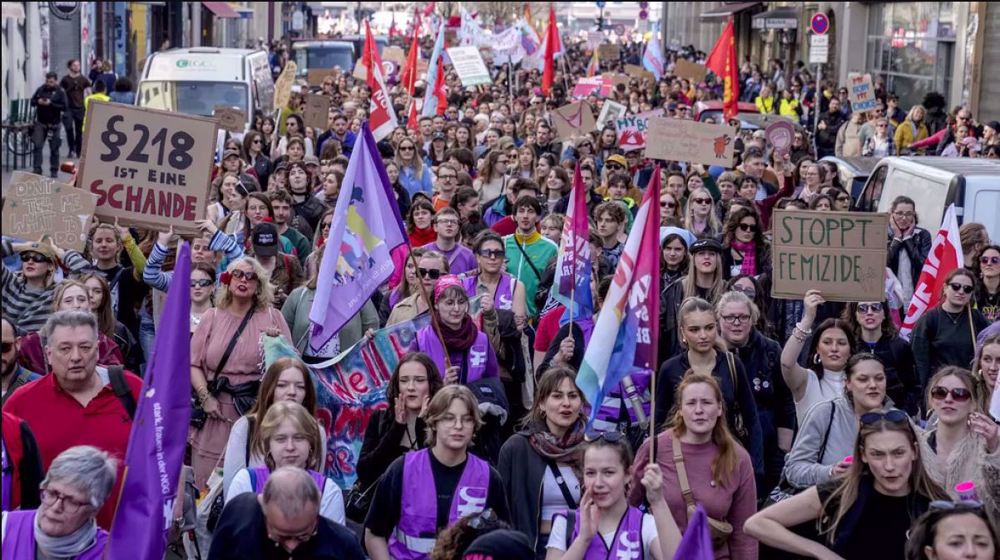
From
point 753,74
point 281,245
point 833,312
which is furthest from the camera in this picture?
point 753,74

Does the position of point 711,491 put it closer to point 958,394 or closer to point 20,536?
point 958,394

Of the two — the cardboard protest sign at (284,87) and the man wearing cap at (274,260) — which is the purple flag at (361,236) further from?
the cardboard protest sign at (284,87)

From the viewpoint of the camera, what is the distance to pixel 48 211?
8836 mm

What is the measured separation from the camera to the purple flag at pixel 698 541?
4.89 meters

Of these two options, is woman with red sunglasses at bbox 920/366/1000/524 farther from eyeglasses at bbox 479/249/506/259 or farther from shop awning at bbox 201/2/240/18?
shop awning at bbox 201/2/240/18

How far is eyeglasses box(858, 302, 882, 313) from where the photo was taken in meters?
8.45

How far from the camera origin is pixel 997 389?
6.90 metres

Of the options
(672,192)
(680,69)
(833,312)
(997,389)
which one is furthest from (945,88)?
(997,389)

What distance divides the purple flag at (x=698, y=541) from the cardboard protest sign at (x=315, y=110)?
16265mm

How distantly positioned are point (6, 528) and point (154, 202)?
157 inches

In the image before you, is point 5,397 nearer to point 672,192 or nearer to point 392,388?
point 392,388

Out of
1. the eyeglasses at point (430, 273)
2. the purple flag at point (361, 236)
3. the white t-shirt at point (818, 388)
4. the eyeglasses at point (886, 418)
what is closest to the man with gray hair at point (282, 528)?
the eyeglasses at point (886, 418)

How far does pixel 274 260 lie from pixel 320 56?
34.8m

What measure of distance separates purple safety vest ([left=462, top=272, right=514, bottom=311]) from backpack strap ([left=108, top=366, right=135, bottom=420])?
3.10 meters
